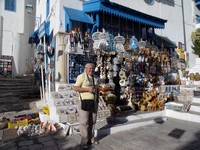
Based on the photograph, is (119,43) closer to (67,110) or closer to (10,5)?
(67,110)

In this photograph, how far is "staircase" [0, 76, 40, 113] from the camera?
833cm

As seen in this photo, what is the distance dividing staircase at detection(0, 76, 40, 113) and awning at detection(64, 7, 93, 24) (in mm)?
4349

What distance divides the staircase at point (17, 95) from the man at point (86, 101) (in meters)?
4.82

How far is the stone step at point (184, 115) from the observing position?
6.67 metres

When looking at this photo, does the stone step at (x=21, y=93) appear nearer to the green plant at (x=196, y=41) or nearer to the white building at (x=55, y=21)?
the white building at (x=55, y=21)

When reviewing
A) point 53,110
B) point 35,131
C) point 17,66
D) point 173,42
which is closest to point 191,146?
point 53,110

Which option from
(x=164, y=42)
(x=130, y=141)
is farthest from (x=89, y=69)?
(x=164, y=42)

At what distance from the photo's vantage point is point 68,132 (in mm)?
5195

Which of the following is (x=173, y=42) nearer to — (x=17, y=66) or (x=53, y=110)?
(x=53, y=110)

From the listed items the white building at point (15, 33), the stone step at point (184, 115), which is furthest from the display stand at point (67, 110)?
the white building at point (15, 33)

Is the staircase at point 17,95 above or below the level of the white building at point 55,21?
below

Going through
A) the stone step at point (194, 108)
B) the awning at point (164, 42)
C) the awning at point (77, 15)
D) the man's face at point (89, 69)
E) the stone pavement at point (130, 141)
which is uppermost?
the awning at point (77, 15)

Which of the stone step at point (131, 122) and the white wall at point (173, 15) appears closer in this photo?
the stone step at point (131, 122)

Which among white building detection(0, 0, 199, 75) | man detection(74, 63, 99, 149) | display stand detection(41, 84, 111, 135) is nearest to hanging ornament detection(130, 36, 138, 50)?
white building detection(0, 0, 199, 75)
